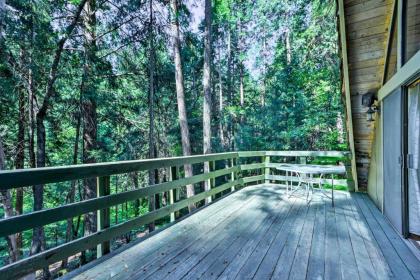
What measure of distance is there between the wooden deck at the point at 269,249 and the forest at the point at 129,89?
2060 millimetres

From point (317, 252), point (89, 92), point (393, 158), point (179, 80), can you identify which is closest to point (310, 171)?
point (393, 158)

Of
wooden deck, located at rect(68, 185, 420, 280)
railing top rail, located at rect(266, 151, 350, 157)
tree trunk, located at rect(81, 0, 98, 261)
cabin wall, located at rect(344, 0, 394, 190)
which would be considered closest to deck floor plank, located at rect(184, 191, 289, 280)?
wooden deck, located at rect(68, 185, 420, 280)

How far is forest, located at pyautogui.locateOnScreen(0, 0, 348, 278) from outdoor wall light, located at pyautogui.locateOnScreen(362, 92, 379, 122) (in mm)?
4430

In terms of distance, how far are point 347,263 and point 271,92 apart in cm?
1042

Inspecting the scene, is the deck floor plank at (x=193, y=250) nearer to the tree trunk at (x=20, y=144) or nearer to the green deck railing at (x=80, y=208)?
the green deck railing at (x=80, y=208)

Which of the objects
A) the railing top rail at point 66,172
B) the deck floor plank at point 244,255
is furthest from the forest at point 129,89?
the deck floor plank at point 244,255

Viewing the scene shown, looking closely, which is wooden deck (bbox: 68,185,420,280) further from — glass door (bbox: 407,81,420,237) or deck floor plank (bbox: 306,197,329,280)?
glass door (bbox: 407,81,420,237)

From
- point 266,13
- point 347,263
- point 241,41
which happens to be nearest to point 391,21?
point 347,263

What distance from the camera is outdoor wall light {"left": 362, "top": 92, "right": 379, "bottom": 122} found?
4250mm

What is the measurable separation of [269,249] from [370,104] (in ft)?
10.8

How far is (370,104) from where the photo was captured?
425 centimetres

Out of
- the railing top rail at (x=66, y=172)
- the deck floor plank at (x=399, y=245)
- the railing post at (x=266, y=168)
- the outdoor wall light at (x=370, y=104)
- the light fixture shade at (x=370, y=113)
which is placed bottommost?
the deck floor plank at (x=399, y=245)

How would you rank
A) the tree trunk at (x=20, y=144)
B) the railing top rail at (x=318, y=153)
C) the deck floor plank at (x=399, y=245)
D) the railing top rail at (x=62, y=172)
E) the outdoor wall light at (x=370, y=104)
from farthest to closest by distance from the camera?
the tree trunk at (x=20, y=144) → the railing top rail at (x=318, y=153) → the outdoor wall light at (x=370, y=104) → the deck floor plank at (x=399, y=245) → the railing top rail at (x=62, y=172)

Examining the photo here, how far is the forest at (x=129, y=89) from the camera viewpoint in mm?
6273
